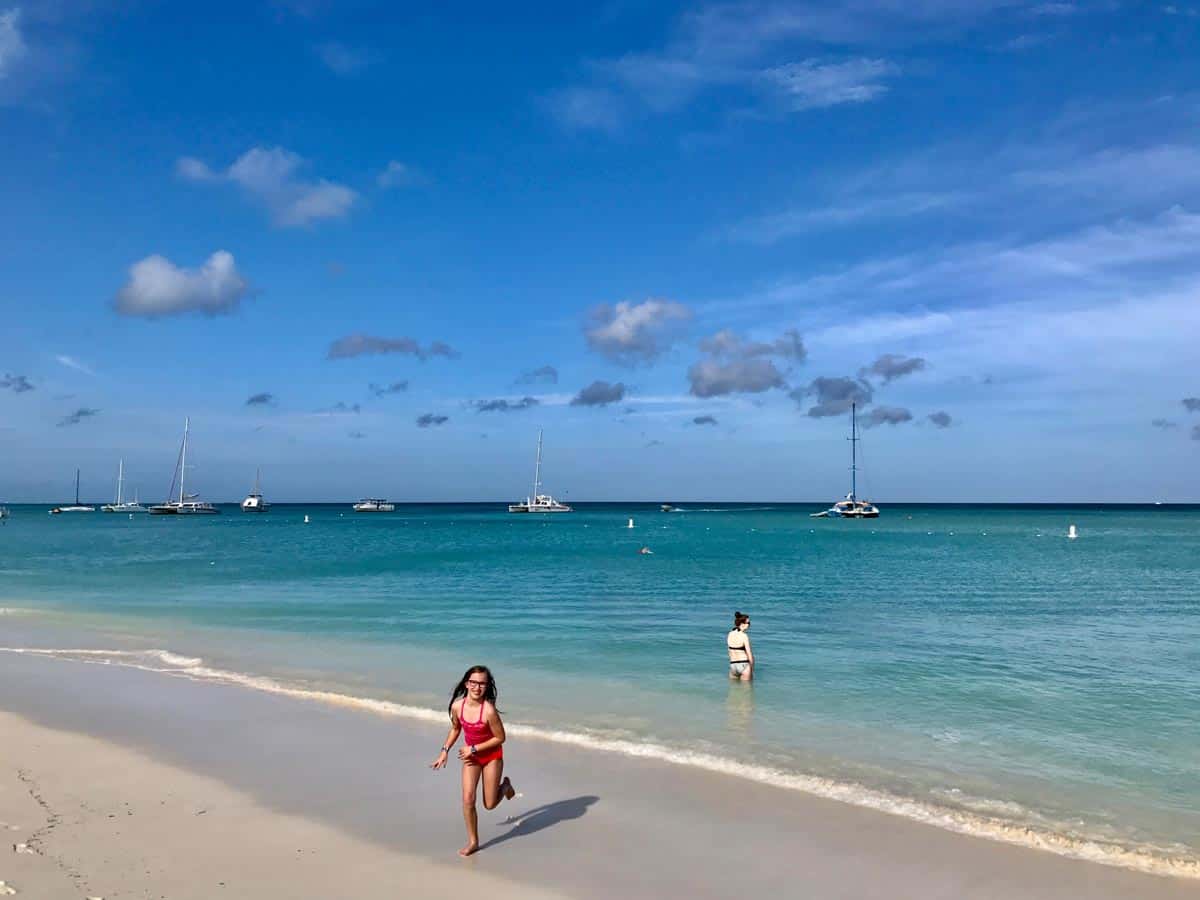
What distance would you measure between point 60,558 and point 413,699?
52087mm

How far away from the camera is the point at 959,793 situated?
10.5 meters

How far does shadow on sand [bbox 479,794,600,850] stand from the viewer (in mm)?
8945

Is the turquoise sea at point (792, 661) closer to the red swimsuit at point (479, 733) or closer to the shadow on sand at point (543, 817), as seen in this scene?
the shadow on sand at point (543, 817)

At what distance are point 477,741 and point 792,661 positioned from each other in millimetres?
12464

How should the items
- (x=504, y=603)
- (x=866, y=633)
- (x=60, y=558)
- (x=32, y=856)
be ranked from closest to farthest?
(x=32, y=856) → (x=866, y=633) → (x=504, y=603) → (x=60, y=558)

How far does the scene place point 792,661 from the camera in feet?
62.9

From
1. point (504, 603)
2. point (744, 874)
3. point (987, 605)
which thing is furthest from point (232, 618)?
point (987, 605)

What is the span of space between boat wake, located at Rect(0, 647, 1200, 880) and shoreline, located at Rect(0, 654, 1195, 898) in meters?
0.21

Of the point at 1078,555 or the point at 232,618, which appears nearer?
the point at 232,618

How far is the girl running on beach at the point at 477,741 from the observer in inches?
317

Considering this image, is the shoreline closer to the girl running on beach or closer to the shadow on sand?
the shadow on sand

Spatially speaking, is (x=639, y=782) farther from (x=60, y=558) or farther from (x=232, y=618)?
(x=60, y=558)

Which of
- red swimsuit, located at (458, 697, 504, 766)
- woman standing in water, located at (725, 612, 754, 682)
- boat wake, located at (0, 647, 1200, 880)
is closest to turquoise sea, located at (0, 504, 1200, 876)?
boat wake, located at (0, 647, 1200, 880)

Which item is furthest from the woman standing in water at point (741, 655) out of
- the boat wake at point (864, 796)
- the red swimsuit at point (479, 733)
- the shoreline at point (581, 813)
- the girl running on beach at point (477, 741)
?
the red swimsuit at point (479, 733)
